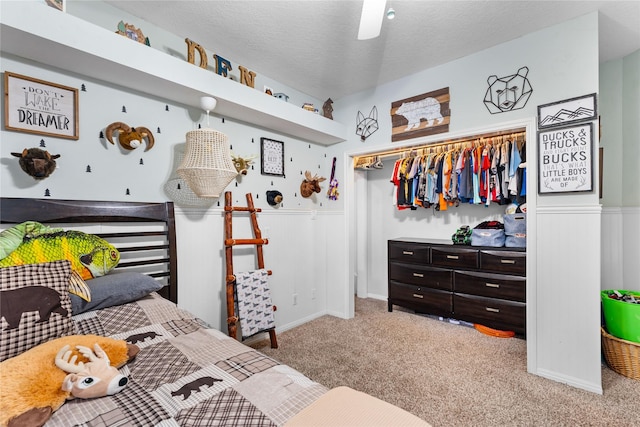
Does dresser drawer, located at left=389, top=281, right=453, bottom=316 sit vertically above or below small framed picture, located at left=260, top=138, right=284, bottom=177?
below

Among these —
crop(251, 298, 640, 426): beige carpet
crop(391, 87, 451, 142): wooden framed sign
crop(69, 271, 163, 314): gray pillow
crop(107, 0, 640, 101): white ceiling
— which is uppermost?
crop(107, 0, 640, 101): white ceiling

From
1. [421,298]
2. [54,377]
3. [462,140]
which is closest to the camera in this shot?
[54,377]

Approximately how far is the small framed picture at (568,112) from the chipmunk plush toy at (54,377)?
2.82 metres

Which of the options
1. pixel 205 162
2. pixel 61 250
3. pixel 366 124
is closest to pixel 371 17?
pixel 205 162

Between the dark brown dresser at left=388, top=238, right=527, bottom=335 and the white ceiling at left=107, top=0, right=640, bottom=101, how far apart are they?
1.83m

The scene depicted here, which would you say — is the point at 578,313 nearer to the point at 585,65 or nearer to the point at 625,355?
the point at 625,355

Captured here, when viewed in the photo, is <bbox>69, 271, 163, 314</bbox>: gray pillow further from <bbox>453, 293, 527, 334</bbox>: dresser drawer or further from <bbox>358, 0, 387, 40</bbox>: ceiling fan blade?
<bbox>453, 293, 527, 334</bbox>: dresser drawer

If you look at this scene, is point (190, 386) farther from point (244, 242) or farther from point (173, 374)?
point (244, 242)

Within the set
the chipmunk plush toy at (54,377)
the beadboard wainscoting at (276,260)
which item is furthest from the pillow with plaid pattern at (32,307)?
the beadboard wainscoting at (276,260)

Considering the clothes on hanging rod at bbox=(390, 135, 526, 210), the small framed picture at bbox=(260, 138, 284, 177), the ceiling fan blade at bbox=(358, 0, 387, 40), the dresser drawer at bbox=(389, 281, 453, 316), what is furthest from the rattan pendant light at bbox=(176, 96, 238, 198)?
the dresser drawer at bbox=(389, 281, 453, 316)

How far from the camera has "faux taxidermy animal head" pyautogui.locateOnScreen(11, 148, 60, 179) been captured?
60.2 inches

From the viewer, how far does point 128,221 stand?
75.7 inches

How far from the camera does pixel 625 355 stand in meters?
2.09

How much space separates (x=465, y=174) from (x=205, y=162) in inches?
99.1
